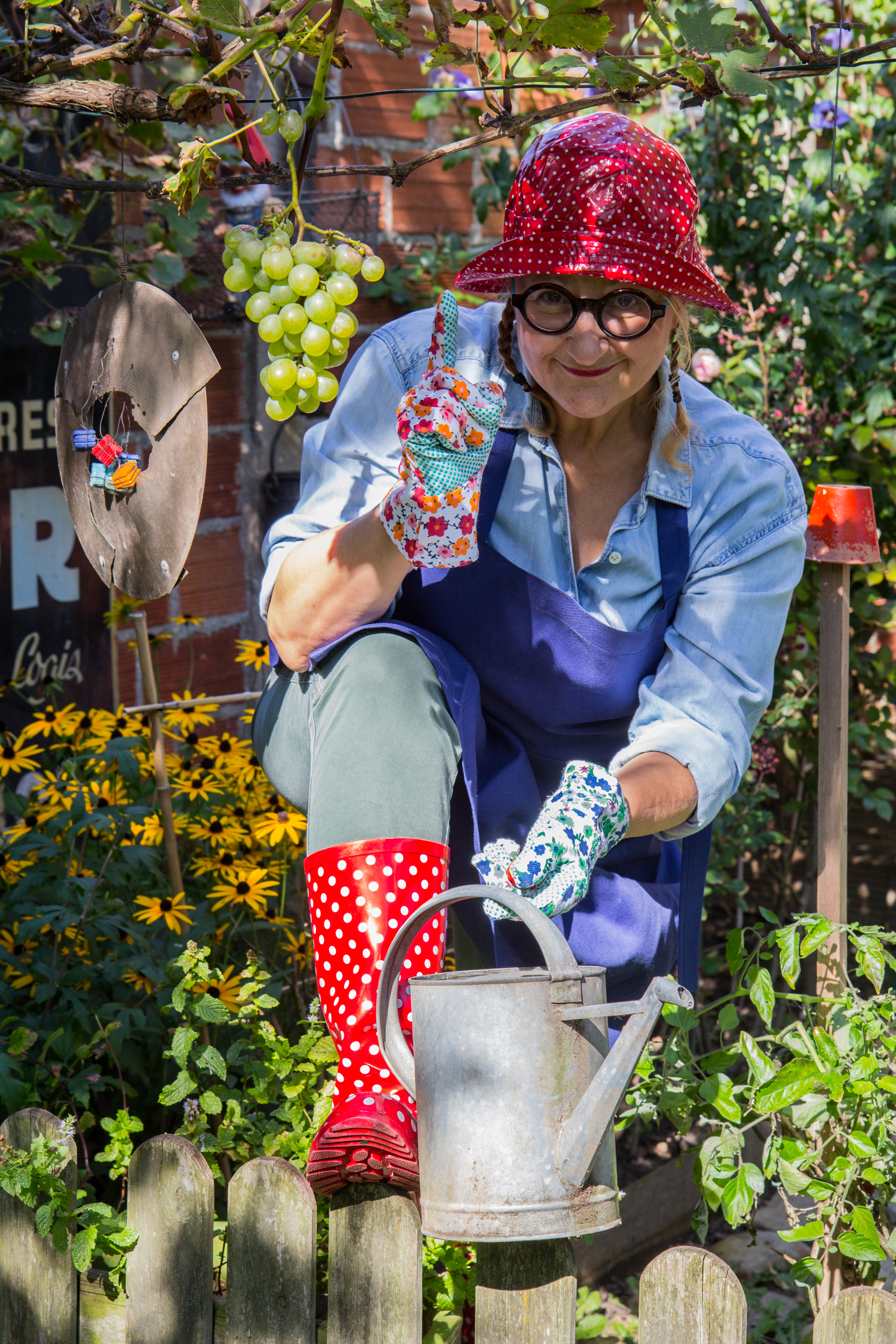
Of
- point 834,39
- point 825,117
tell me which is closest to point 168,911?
point 825,117

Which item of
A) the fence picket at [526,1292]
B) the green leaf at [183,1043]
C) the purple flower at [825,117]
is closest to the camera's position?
the fence picket at [526,1292]

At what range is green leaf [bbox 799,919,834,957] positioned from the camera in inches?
52.2

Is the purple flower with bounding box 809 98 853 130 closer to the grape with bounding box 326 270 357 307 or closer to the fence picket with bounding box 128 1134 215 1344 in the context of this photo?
the grape with bounding box 326 270 357 307

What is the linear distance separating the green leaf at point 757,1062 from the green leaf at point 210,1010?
55 cm

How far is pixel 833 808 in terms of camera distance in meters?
1.62

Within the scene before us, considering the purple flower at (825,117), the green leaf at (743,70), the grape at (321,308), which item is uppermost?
the purple flower at (825,117)

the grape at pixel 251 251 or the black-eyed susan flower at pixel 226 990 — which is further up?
the grape at pixel 251 251

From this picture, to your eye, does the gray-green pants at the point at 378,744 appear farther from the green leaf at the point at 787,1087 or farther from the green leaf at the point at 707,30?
the green leaf at the point at 707,30

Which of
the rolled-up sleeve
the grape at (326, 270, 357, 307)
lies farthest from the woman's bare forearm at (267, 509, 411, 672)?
the rolled-up sleeve

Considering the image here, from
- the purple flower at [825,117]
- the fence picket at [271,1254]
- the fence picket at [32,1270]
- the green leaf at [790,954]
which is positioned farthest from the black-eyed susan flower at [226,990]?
the purple flower at [825,117]

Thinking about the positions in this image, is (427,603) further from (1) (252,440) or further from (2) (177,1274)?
(1) (252,440)

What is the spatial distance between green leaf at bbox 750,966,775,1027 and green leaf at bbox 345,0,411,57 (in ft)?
3.01

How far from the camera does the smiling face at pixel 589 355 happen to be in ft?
4.48

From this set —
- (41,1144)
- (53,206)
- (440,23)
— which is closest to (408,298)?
(53,206)
